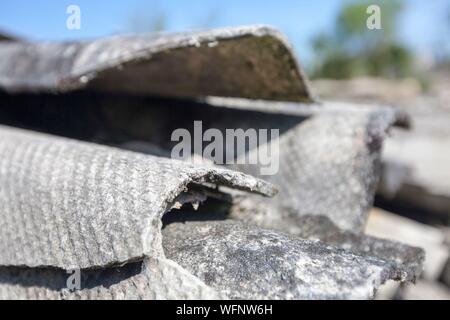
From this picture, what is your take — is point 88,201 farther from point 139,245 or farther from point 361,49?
point 361,49

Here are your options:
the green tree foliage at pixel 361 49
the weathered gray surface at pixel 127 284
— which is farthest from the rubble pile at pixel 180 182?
Answer: the green tree foliage at pixel 361 49

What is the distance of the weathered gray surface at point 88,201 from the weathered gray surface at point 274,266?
0.42 ft

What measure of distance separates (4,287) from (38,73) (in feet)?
3.20

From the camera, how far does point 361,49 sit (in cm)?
2509

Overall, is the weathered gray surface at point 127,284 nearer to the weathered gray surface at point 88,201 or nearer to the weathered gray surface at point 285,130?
the weathered gray surface at point 88,201

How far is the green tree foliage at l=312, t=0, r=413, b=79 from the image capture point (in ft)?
75.7

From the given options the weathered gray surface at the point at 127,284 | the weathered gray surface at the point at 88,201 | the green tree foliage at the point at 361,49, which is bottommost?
the weathered gray surface at the point at 127,284

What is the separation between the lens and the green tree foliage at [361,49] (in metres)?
23.1
